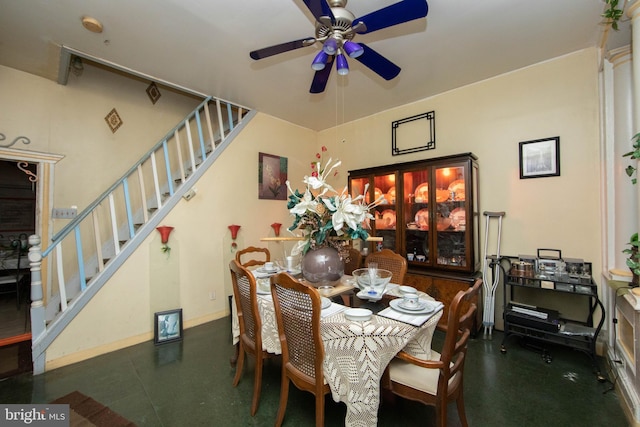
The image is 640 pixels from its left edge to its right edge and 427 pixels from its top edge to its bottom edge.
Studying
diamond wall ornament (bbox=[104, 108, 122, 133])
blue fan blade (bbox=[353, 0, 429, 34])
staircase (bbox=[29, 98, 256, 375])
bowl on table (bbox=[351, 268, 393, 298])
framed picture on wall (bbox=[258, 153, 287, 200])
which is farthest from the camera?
framed picture on wall (bbox=[258, 153, 287, 200])

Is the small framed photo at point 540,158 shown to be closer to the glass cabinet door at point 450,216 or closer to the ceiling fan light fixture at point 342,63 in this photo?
the glass cabinet door at point 450,216

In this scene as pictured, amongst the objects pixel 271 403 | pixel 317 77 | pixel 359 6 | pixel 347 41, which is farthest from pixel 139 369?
pixel 359 6

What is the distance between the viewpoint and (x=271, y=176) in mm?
4227

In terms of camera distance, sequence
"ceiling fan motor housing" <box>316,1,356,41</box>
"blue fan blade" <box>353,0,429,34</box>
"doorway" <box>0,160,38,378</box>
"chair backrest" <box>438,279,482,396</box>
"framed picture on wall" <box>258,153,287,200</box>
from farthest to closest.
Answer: "framed picture on wall" <box>258,153,287,200</box> < "doorway" <box>0,160,38,378</box> < "ceiling fan motor housing" <box>316,1,356,41</box> < "blue fan blade" <box>353,0,429,34</box> < "chair backrest" <box>438,279,482,396</box>

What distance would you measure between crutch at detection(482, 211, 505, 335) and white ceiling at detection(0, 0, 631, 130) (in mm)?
1671

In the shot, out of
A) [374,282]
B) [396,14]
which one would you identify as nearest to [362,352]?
[374,282]

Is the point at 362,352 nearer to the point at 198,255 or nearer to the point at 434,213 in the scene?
the point at 434,213

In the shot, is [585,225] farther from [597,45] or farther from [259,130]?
[259,130]

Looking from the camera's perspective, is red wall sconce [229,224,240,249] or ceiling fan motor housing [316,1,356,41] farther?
red wall sconce [229,224,240,249]

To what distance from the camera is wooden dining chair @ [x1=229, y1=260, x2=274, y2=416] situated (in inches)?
68.7

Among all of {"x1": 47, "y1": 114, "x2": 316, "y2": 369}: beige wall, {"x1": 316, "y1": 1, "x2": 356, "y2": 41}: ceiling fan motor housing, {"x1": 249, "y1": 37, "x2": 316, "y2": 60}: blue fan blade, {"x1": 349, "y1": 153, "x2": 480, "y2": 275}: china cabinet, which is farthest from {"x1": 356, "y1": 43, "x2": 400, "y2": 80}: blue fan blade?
{"x1": 47, "y1": 114, "x2": 316, "y2": 369}: beige wall

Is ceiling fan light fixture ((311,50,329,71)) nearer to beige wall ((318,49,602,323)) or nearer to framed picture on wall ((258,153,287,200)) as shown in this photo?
beige wall ((318,49,602,323))

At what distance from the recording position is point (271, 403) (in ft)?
6.18

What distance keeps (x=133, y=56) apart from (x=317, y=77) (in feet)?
6.40
